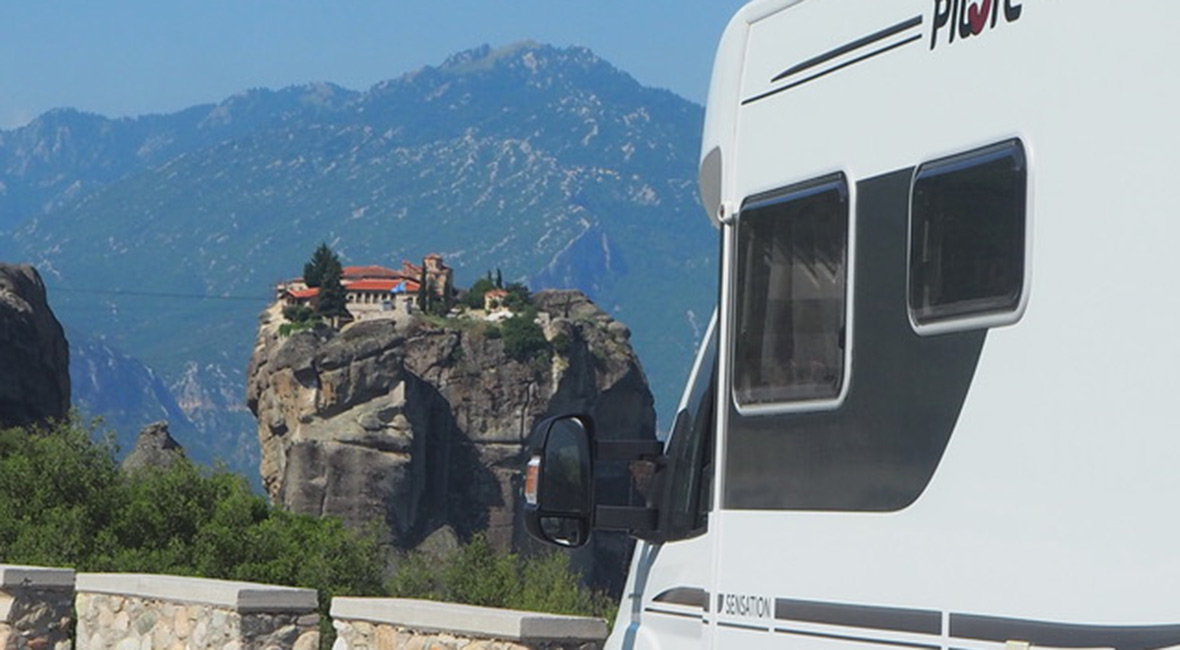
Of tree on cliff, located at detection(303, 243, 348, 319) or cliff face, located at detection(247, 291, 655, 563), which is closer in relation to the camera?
cliff face, located at detection(247, 291, 655, 563)

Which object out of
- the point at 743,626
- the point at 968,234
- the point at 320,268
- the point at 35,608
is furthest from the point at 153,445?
the point at 968,234

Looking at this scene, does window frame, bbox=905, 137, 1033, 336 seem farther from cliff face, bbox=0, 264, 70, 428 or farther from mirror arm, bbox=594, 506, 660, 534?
cliff face, bbox=0, 264, 70, 428

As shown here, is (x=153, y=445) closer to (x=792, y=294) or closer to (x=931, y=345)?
(x=792, y=294)

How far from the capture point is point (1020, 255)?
393cm

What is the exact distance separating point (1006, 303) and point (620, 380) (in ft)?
412

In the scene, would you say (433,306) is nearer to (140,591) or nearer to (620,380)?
(620,380)

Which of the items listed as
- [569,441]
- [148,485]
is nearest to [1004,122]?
[569,441]

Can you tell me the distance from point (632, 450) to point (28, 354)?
89.1m

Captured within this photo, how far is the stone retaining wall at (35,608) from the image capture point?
43.1 ft

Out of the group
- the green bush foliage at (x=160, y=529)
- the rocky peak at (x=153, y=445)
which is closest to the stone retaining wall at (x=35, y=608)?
the green bush foliage at (x=160, y=529)

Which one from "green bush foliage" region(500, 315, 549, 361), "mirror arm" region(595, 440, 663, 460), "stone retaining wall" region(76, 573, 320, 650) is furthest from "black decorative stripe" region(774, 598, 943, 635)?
"green bush foliage" region(500, 315, 549, 361)

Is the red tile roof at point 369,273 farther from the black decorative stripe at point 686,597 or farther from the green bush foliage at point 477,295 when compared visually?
the black decorative stripe at point 686,597

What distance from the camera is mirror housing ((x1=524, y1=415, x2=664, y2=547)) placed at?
5516mm

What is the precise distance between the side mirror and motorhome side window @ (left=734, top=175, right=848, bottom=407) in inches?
23.6
